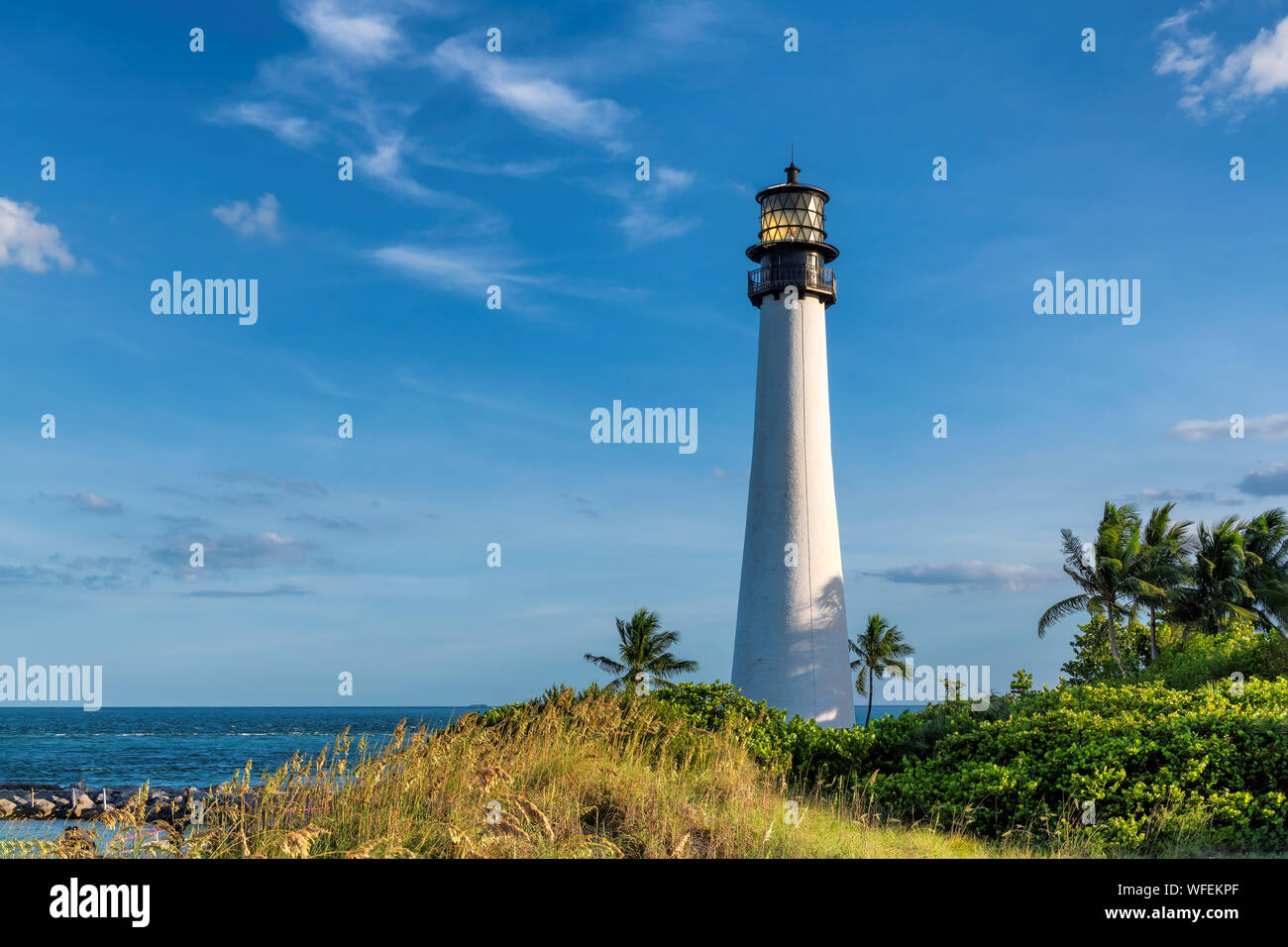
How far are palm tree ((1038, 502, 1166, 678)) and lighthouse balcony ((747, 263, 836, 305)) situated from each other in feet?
58.1

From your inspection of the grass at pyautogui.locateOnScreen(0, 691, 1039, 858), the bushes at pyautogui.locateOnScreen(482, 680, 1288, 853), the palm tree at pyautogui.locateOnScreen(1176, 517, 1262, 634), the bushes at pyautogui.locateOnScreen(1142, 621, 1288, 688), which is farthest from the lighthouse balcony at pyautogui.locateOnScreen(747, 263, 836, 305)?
the palm tree at pyautogui.locateOnScreen(1176, 517, 1262, 634)

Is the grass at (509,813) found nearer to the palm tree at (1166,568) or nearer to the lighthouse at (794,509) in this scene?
the lighthouse at (794,509)

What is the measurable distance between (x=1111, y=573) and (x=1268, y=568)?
679cm

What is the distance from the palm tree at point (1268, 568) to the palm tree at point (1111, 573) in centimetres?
368

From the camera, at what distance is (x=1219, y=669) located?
1741 cm

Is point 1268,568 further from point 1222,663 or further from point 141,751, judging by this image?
point 141,751

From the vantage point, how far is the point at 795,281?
25.5m

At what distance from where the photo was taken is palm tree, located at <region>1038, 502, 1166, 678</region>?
116ft

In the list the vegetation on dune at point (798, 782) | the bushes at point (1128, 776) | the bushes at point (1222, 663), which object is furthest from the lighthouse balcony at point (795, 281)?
the bushes at point (1128, 776)

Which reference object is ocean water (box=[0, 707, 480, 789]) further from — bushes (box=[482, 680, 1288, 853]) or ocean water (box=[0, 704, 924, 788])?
bushes (box=[482, 680, 1288, 853])
